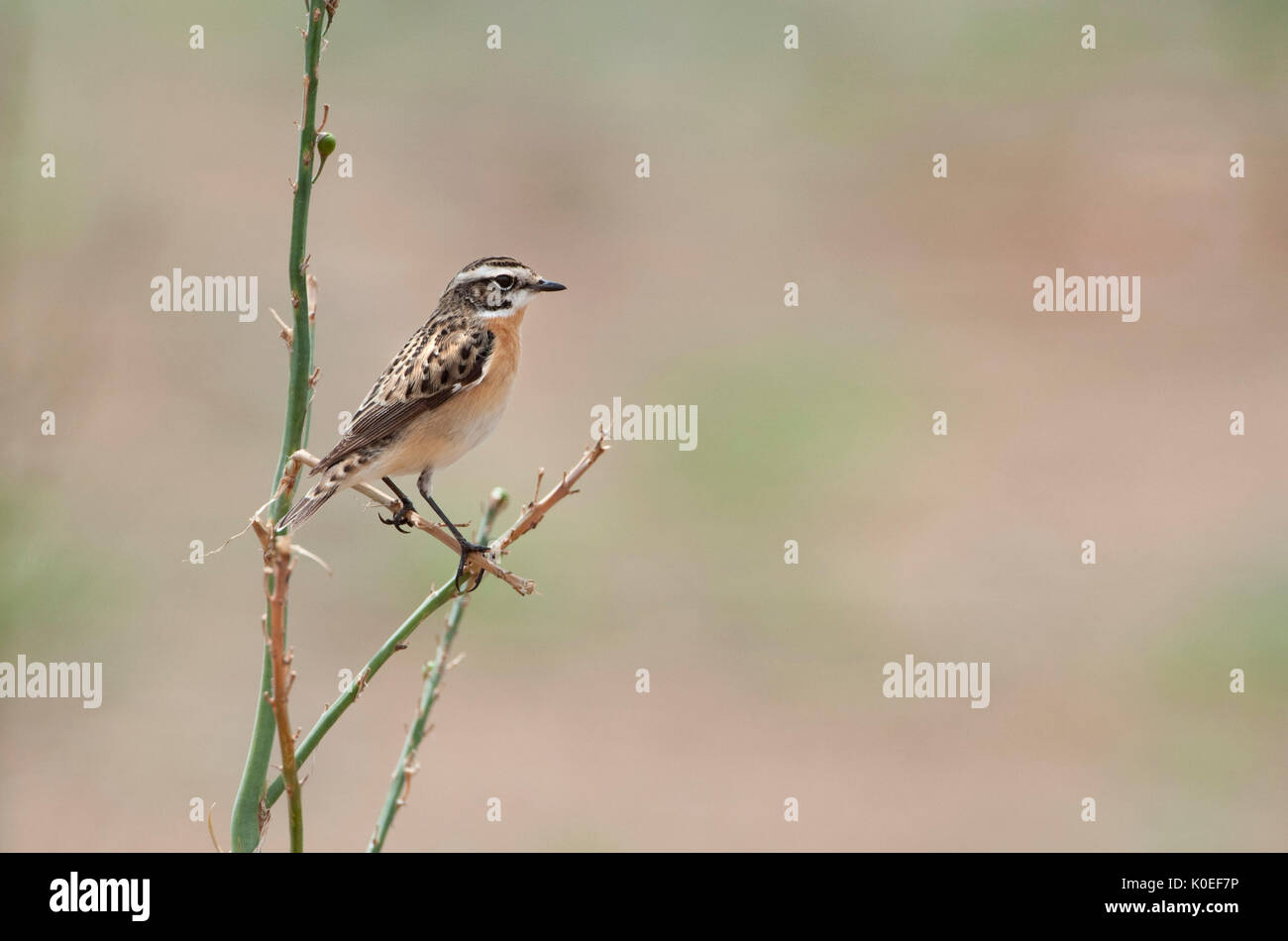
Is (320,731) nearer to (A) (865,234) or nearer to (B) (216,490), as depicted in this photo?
(B) (216,490)

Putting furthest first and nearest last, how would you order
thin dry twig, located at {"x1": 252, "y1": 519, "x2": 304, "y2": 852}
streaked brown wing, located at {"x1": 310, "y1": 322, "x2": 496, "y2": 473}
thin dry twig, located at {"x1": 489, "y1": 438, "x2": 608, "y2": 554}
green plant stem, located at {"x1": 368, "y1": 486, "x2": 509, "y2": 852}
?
1. streaked brown wing, located at {"x1": 310, "y1": 322, "x2": 496, "y2": 473}
2. thin dry twig, located at {"x1": 489, "y1": 438, "x2": 608, "y2": 554}
3. green plant stem, located at {"x1": 368, "y1": 486, "x2": 509, "y2": 852}
4. thin dry twig, located at {"x1": 252, "y1": 519, "x2": 304, "y2": 852}

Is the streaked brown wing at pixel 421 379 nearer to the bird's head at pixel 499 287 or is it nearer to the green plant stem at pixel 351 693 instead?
the bird's head at pixel 499 287

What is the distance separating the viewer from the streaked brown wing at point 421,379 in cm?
543

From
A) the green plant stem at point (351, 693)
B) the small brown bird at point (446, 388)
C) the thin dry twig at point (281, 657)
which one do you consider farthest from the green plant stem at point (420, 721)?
the small brown bird at point (446, 388)

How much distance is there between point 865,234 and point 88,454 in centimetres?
1213

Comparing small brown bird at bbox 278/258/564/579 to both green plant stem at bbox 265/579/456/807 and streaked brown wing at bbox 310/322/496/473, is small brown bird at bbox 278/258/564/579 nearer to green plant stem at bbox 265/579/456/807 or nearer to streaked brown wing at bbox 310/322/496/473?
streaked brown wing at bbox 310/322/496/473

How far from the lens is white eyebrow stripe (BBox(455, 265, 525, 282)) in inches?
211

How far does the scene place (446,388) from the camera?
18.3 ft

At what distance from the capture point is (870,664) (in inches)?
604

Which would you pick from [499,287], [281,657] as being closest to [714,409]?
[499,287]

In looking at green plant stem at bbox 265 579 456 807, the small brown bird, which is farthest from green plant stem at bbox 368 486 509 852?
the small brown bird

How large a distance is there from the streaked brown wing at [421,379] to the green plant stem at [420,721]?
212 centimetres

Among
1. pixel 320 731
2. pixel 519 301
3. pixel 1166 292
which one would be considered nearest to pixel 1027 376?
pixel 1166 292

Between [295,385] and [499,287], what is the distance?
2.90 metres
